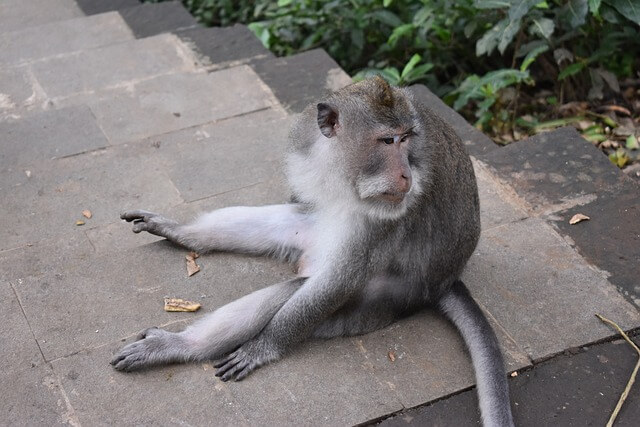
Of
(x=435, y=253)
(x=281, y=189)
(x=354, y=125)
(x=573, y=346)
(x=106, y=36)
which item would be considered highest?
(x=354, y=125)

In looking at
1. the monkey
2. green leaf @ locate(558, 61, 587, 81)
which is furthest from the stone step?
the monkey

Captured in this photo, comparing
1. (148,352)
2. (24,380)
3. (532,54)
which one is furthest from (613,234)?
(24,380)

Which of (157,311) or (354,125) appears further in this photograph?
(157,311)

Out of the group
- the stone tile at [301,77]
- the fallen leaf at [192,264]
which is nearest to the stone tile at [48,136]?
the stone tile at [301,77]

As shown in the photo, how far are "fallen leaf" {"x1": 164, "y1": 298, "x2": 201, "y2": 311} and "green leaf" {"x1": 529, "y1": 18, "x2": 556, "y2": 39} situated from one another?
3249mm

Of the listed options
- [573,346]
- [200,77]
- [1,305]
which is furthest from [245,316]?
[200,77]

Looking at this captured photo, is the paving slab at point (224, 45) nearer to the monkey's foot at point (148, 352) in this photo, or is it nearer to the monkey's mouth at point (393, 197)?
the monkey's foot at point (148, 352)

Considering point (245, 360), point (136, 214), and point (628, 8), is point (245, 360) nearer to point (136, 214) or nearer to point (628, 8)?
point (136, 214)

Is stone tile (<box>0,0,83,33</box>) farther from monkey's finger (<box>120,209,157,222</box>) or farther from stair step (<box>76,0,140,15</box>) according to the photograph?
monkey's finger (<box>120,209,157,222</box>)

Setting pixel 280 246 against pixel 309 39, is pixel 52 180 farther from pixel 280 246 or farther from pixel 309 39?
pixel 309 39

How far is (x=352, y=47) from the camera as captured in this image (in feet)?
25.7

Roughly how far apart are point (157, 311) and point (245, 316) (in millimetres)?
569

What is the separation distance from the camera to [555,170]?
554cm

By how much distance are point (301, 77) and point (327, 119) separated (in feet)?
9.71
